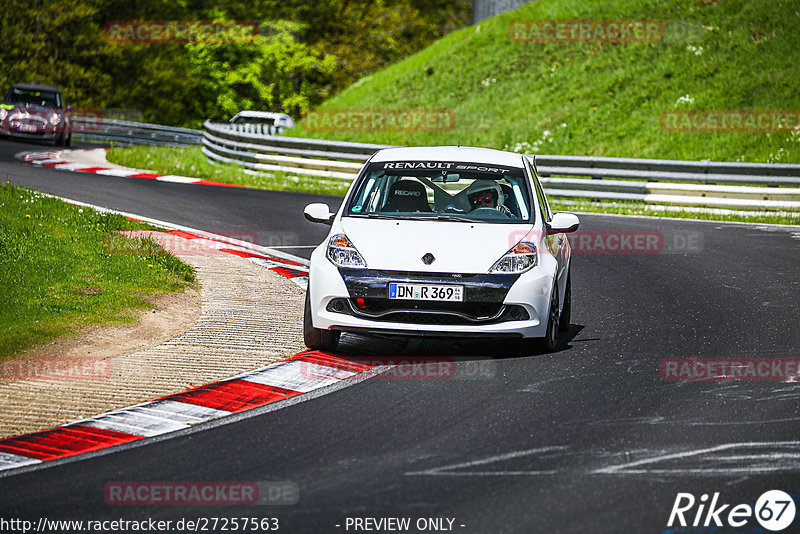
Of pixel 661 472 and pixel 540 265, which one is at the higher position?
pixel 540 265

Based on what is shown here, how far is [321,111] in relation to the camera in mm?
39094

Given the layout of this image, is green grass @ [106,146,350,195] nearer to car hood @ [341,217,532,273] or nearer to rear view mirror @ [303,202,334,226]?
rear view mirror @ [303,202,334,226]

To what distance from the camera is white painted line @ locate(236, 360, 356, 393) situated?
7.71m

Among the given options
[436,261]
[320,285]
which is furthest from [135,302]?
[436,261]

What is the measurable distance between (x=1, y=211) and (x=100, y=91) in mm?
45206

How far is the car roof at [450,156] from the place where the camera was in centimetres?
970

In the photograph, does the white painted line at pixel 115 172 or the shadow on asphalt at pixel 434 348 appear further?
the white painted line at pixel 115 172

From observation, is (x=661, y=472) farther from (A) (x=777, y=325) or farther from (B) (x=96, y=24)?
(B) (x=96, y=24)

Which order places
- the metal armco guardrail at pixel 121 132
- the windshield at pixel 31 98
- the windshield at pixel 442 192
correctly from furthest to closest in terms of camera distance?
the metal armco guardrail at pixel 121 132
the windshield at pixel 31 98
the windshield at pixel 442 192

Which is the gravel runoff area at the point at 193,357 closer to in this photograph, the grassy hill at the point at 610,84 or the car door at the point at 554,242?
the car door at the point at 554,242

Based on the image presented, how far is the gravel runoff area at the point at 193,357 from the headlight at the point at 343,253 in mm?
816

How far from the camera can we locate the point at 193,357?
8.45m

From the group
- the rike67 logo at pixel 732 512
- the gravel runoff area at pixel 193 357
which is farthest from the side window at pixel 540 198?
the rike67 logo at pixel 732 512

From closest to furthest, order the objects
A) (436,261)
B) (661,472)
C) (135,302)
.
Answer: (661,472) < (436,261) < (135,302)
